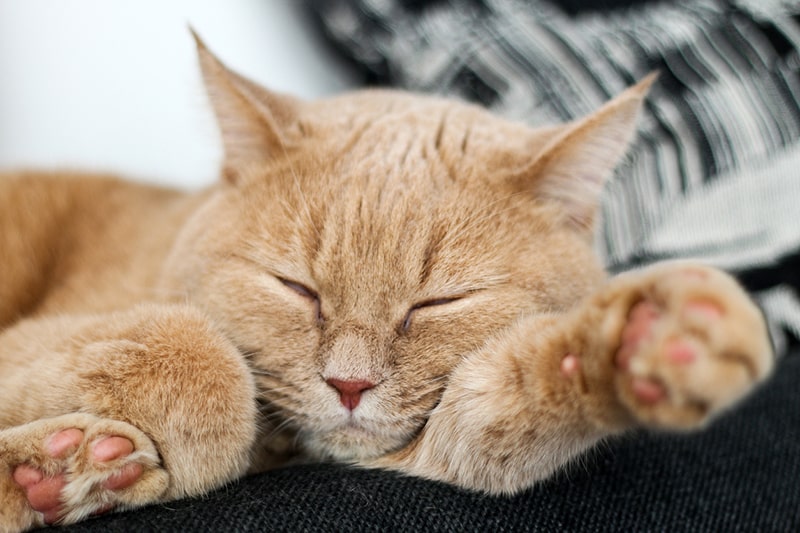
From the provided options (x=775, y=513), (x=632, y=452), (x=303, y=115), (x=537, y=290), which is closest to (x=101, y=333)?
(x=303, y=115)

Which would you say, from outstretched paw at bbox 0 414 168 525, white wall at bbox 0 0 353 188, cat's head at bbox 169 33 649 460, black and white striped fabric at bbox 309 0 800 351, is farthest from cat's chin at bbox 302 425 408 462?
white wall at bbox 0 0 353 188

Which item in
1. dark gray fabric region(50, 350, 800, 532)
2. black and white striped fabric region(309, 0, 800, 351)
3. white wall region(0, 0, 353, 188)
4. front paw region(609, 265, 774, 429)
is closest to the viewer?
front paw region(609, 265, 774, 429)

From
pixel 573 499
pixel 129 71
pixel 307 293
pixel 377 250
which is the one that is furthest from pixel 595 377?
pixel 129 71

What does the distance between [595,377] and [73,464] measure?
70cm

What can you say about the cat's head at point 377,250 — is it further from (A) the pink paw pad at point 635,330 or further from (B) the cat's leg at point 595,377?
(A) the pink paw pad at point 635,330

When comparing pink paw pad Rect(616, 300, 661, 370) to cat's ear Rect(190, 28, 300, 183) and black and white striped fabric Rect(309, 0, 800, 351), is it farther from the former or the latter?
black and white striped fabric Rect(309, 0, 800, 351)

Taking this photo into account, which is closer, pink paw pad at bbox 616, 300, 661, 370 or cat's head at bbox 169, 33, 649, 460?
pink paw pad at bbox 616, 300, 661, 370

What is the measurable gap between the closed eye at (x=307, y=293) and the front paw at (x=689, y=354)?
503 mm

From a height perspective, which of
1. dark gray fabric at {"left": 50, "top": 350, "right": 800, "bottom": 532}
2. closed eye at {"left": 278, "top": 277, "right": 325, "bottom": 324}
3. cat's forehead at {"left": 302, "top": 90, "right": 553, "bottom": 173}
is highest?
cat's forehead at {"left": 302, "top": 90, "right": 553, "bottom": 173}

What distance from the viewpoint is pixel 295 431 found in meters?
1.14

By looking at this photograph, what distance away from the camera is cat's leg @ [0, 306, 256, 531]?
88 cm

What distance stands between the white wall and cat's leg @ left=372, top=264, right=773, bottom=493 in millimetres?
1505

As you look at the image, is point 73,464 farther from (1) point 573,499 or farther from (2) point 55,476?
(1) point 573,499

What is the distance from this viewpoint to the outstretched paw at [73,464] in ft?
2.87
